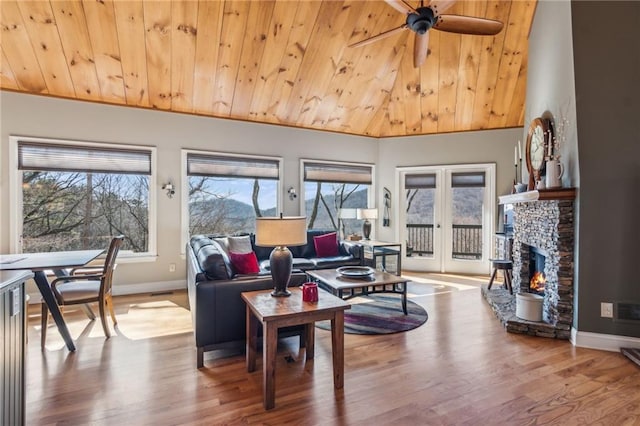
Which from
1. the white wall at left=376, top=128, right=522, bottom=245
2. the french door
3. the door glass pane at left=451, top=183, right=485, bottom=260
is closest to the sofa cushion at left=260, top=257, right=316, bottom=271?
the white wall at left=376, top=128, right=522, bottom=245

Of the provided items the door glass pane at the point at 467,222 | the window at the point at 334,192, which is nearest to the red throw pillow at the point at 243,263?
the window at the point at 334,192

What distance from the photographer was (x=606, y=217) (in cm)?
314

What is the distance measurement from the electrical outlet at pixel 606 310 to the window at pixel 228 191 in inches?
185

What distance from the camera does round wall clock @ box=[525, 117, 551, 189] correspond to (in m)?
3.85

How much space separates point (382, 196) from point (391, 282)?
3.48 metres

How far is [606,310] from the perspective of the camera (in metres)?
3.15

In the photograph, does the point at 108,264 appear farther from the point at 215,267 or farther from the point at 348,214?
the point at 348,214

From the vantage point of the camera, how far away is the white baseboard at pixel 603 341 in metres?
3.09

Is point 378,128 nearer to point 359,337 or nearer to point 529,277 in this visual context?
point 529,277

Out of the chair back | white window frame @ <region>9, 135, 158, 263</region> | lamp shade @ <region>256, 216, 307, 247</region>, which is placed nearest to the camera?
lamp shade @ <region>256, 216, 307, 247</region>

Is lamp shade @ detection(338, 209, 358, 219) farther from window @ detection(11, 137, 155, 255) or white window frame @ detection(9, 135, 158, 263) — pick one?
white window frame @ detection(9, 135, 158, 263)

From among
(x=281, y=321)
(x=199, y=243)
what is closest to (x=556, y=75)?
(x=281, y=321)

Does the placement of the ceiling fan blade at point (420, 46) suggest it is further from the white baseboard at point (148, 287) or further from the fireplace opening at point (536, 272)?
the white baseboard at point (148, 287)

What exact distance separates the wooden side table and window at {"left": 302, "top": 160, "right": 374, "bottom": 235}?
3.84 meters
